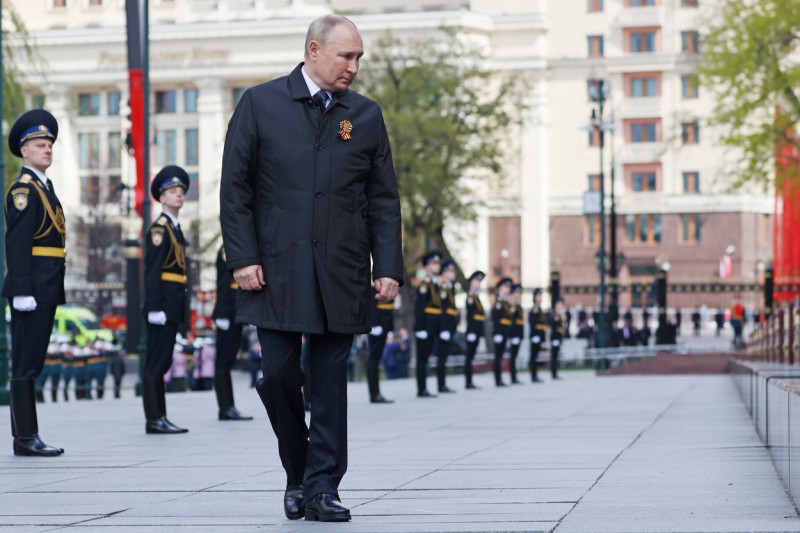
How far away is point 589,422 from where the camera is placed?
14875 millimetres

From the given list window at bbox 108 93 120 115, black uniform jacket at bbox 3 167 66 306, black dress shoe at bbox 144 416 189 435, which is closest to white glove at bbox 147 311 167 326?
black dress shoe at bbox 144 416 189 435

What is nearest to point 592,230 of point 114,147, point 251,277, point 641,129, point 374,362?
point 641,129

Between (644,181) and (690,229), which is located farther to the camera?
(644,181)

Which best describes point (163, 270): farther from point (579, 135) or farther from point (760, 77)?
point (579, 135)

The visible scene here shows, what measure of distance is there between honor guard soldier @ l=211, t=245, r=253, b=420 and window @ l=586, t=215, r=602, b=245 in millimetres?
80086

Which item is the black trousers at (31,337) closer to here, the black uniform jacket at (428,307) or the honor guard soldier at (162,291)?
the honor guard soldier at (162,291)

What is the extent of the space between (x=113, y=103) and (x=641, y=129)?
106 feet

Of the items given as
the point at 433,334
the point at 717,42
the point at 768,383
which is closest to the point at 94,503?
the point at 768,383

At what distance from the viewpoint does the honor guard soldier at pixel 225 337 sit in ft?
48.2

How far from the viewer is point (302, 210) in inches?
285

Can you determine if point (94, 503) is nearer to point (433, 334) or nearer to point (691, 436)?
point (691, 436)

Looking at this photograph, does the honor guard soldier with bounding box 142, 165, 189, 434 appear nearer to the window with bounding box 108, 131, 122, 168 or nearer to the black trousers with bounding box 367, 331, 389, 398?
the black trousers with bounding box 367, 331, 389, 398

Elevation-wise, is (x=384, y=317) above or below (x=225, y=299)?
below

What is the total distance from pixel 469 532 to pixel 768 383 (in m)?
4.11
